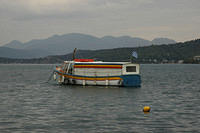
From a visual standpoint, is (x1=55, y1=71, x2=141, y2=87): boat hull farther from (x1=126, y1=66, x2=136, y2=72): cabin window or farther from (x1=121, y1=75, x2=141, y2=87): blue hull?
(x1=126, y1=66, x2=136, y2=72): cabin window

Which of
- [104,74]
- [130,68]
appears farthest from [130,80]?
[104,74]

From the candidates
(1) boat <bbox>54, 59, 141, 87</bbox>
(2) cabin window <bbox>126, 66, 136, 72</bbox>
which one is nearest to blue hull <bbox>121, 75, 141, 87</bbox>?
(1) boat <bbox>54, 59, 141, 87</bbox>

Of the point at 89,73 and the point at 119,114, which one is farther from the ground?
the point at 89,73

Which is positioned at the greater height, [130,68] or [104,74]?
[130,68]

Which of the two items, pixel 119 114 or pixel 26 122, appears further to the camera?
pixel 119 114

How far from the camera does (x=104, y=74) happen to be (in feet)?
171

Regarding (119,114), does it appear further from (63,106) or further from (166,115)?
(63,106)

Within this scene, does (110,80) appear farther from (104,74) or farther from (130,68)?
(130,68)

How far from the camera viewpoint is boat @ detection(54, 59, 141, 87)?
167ft

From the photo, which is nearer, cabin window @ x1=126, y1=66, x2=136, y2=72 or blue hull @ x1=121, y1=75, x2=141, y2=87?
cabin window @ x1=126, y1=66, x2=136, y2=72

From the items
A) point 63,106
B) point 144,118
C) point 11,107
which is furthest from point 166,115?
point 11,107

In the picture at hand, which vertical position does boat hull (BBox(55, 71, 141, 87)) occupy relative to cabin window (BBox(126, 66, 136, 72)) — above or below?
below

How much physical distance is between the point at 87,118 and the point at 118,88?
993 inches

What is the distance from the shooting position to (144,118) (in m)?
25.0
